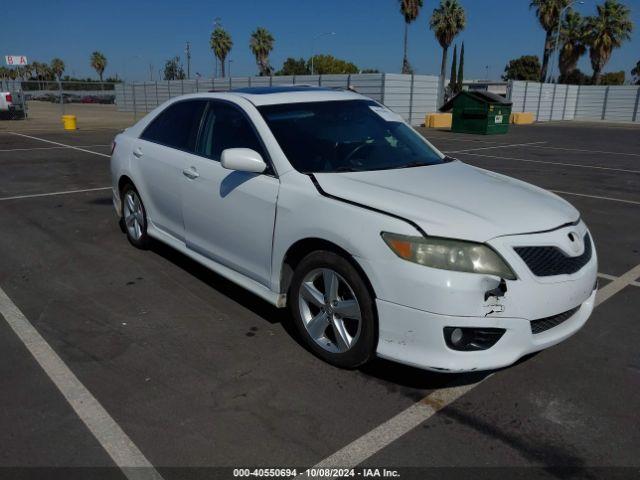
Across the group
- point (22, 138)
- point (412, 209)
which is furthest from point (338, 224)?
point (22, 138)

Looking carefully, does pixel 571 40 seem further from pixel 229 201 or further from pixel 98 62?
pixel 98 62

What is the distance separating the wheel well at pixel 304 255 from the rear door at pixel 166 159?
1.38 meters

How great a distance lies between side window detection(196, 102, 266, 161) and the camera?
12.5 ft

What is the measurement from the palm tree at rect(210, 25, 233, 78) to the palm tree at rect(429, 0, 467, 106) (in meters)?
28.9

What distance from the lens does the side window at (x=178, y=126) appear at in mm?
4418

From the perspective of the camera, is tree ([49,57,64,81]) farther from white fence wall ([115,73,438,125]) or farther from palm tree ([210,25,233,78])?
white fence wall ([115,73,438,125])

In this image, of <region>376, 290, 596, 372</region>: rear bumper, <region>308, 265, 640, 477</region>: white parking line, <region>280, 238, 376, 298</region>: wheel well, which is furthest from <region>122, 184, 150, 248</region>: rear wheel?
<region>308, 265, 640, 477</region>: white parking line

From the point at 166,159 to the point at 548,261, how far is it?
3147 mm

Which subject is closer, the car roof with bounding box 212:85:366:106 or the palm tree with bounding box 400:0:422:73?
the car roof with bounding box 212:85:366:106

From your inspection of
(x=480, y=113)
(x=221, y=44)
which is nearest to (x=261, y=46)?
(x=221, y=44)

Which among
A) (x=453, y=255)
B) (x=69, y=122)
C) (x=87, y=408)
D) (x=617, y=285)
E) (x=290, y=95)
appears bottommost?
(x=87, y=408)

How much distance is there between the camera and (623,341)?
12.0ft

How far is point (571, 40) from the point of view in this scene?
5181cm

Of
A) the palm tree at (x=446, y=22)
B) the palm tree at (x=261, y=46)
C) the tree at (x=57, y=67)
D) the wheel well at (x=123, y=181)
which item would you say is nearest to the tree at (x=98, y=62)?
the tree at (x=57, y=67)
